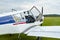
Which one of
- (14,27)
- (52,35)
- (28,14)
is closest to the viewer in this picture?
(52,35)

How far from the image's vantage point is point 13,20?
686cm

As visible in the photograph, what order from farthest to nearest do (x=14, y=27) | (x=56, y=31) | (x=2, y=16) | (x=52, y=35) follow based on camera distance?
(x=2, y=16) < (x=14, y=27) < (x=56, y=31) < (x=52, y=35)

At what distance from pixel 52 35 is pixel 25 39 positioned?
227 cm

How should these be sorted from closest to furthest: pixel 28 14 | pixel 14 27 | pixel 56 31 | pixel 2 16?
pixel 56 31 → pixel 14 27 → pixel 2 16 → pixel 28 14

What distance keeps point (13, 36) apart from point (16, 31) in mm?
1333

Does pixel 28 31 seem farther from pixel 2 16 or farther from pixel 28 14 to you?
pixel 28 14

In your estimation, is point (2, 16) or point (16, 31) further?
point (2, 16)

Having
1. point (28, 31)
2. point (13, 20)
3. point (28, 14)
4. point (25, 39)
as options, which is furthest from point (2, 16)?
point (28, 14)

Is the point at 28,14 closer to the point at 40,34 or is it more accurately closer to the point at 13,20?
the point at 13,20

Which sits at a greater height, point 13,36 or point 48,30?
point 48,30

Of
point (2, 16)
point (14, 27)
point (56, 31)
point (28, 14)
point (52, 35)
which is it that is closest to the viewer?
point (52, 35)

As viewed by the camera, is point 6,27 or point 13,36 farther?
point 13,36

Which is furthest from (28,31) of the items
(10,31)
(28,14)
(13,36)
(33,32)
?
(28,14)

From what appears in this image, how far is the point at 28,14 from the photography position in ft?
30.4
